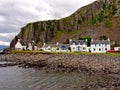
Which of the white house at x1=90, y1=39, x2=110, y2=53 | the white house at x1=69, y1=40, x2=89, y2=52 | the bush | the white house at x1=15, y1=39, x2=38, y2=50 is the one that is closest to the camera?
the white house at x1=90, y1=39, x2=110, y2=53

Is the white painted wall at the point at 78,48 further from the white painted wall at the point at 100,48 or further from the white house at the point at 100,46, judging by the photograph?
the white painted wall at the point at 100,48

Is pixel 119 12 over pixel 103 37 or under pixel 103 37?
over

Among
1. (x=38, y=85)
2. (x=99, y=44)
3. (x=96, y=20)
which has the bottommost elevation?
(x=38, y=85)

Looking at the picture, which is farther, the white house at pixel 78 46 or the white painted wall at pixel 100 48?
the white house at pixel 78 46

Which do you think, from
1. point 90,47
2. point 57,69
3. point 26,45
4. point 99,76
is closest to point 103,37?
point 90,47

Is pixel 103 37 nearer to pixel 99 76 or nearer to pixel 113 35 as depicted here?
pixel 113 35

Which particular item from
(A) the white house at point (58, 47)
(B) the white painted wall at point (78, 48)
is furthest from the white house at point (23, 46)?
(B) the white painted wall at point (78, 48)

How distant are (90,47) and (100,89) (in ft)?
292

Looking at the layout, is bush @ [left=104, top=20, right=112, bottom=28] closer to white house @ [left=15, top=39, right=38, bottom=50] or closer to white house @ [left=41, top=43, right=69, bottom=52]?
white house @ [left=41, top=43, right=69, bottom=52]

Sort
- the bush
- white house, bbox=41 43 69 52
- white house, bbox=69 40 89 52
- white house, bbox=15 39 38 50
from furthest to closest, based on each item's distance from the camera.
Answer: the bush, white house, bbox=15 39 38 50, white house, bbox=41 43 69 52, white house, bbox=69 40 89 52

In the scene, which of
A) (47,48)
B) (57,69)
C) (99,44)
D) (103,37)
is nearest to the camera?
(57,69)

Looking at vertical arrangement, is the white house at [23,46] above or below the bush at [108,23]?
below

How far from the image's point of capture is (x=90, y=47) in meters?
124

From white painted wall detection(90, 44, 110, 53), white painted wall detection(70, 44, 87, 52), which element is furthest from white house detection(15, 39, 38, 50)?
white painted wall detection(90, 44, 110, 53)
